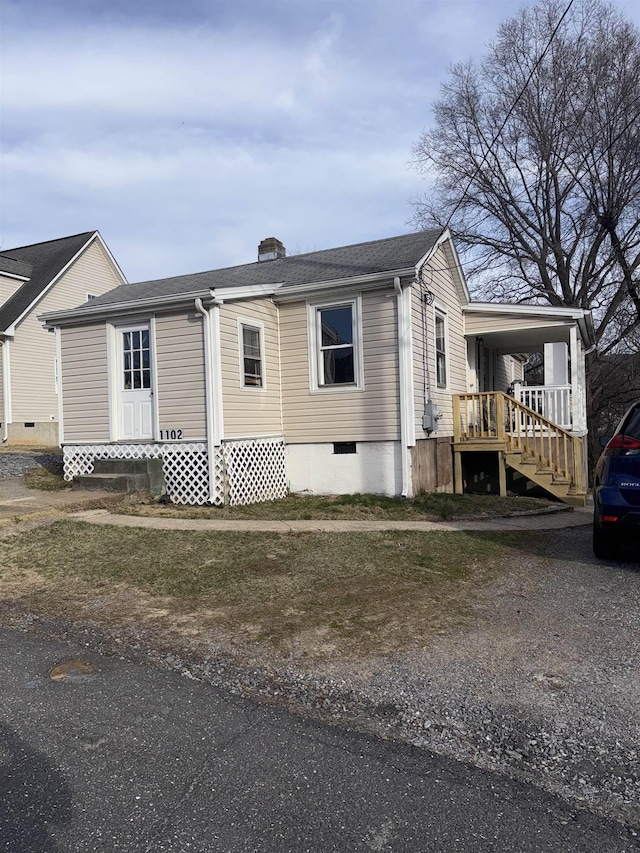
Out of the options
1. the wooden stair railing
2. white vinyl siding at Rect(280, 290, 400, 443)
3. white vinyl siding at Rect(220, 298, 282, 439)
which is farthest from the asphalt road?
the wooden stair railing

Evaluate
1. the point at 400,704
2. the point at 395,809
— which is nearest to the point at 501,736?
the point at 400,704

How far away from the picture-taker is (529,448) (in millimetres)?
12422

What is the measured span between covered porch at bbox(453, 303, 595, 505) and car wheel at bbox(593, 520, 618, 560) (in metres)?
4.92

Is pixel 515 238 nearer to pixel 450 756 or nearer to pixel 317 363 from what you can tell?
pixel 317 363

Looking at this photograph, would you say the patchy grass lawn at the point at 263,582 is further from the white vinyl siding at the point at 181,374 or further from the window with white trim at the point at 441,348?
the window with white trim at the point at 441,348

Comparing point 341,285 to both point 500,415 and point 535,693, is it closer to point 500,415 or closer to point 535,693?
point 500,415

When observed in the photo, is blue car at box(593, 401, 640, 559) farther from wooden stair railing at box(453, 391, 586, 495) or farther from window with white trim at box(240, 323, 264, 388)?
window with white trim at box(240, 323, 264, 388)

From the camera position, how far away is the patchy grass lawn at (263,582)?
4.67 metres

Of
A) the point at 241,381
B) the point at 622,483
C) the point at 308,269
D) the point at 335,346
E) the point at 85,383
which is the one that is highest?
the point at 308,269

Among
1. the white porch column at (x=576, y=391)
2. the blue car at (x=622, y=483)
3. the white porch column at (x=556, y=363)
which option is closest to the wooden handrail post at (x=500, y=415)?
the white porch column at (x=576, y=391)

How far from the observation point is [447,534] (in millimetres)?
8375

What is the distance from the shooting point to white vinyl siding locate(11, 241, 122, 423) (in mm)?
20656

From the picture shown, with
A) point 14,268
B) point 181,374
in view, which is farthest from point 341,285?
point 14,268

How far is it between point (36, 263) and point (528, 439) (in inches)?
763
